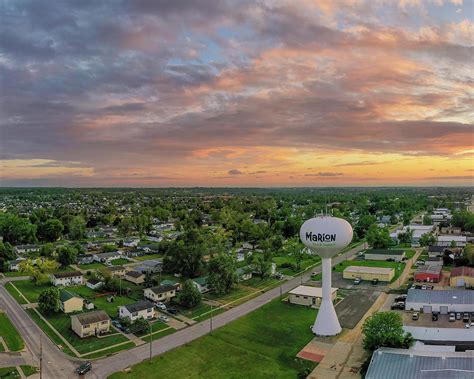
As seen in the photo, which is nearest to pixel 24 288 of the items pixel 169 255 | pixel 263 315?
pixel 169 255

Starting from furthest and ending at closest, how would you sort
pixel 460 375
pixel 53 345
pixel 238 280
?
pixel 238 280
pixel 53 345
pixel 460 375

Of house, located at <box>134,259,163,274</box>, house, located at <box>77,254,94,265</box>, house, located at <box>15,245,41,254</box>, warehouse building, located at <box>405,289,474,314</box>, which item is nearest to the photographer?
warehouse building, located at <box>405,289,474,314</box>

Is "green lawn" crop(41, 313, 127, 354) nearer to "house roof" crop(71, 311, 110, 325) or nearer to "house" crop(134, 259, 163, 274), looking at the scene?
"house roof" crop(71, 311, 110, 325)

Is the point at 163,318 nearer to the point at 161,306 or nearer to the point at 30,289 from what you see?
the point at 161,306

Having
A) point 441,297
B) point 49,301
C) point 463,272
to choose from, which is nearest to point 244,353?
point 49,301

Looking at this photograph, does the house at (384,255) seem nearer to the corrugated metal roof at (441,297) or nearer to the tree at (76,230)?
the corrugated metal roof at (441,297)

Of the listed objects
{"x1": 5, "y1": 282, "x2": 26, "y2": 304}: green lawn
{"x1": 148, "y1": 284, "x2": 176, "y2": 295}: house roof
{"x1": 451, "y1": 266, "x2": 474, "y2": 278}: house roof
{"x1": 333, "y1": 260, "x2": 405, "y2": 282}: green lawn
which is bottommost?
{"x1": 333, "y1": 260, "x2": 405, "y2": 282}: green lawn

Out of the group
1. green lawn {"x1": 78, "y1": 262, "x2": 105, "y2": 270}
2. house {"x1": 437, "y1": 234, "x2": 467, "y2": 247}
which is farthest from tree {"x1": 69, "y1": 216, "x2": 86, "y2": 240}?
house {"x1": 437, "y1": 234, "x2": 467, "y2": 247}

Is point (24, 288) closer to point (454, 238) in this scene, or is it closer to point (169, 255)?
point (169, 255)
